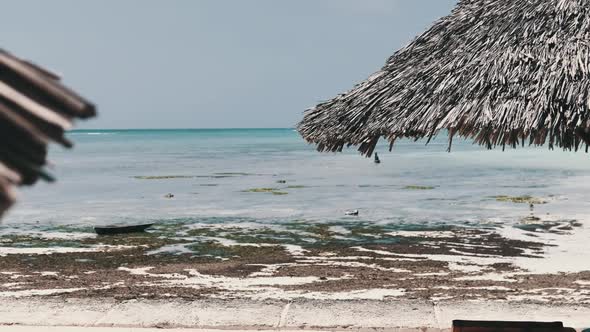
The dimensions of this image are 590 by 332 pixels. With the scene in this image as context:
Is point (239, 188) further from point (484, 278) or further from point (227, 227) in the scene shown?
point (484, 278)

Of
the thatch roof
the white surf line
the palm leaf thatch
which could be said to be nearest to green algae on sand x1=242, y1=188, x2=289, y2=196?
the white surf line

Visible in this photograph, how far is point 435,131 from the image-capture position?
18.6 feet

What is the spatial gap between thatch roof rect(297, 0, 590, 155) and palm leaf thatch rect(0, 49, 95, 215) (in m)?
4.05

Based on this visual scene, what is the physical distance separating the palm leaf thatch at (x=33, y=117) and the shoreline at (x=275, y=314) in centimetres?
663

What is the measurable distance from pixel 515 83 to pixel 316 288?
759 cm

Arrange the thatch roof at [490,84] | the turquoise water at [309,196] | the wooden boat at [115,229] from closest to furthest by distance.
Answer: the thatch roof at [490,84] → the wooden boat at [115,229] → the turquoise water at [309,196]

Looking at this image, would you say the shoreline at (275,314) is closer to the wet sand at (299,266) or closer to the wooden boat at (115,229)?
the wet sand at (299,266)

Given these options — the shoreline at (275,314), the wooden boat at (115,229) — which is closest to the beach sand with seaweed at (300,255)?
the shoreline at (275,314)

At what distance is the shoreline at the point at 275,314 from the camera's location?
8.19m

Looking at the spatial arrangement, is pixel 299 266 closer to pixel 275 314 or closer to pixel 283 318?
pixel 275 314

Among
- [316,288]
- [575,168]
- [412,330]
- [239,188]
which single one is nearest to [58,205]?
[239,188]

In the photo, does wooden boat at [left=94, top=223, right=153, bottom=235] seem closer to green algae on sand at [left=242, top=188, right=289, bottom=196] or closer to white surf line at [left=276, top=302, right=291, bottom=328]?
white surf line at [left=276, top=302, right=291, bottom=328]

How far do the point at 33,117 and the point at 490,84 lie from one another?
429 cm

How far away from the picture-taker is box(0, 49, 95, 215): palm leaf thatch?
1674mm
